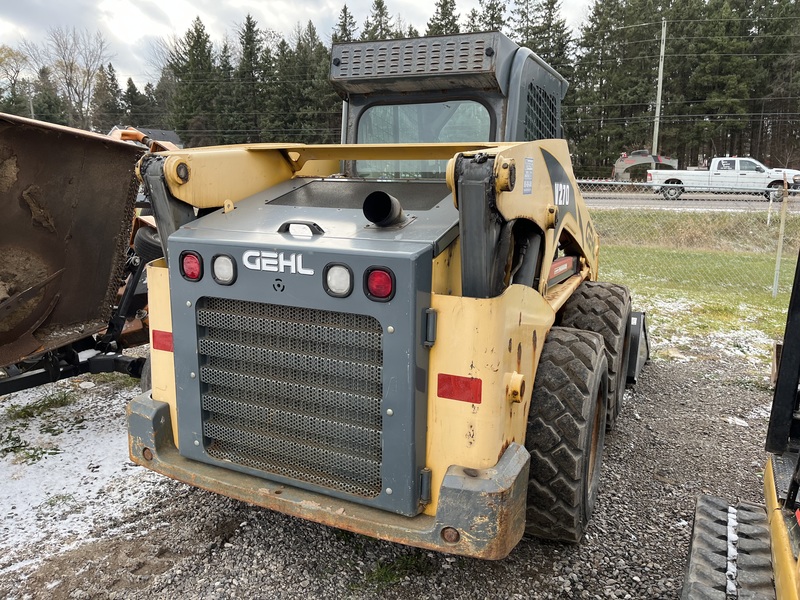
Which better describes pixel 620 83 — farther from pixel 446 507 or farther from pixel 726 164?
pixel 446 507

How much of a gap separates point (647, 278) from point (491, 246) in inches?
382

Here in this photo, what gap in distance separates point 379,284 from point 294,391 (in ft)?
2.18

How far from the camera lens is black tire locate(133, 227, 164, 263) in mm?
4844

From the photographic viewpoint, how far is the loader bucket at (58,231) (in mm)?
3885

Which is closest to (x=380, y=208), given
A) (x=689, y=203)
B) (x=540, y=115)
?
(x=540, y=115)

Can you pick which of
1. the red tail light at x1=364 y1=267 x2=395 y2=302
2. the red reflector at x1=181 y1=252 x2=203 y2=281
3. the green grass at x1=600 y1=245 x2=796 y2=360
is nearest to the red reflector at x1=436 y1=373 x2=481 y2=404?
the red tail light at x1=364 y1=267 x2=395 y2=302

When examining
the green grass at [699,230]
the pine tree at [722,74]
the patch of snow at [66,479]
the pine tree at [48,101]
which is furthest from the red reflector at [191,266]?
the pine tree at [48,101]

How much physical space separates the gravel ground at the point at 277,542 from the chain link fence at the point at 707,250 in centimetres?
488

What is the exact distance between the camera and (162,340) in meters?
2.98

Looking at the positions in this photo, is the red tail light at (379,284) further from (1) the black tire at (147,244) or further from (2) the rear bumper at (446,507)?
(1) the black tire at (147,244)

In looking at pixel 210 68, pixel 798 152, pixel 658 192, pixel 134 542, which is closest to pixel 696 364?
pixel 134 542

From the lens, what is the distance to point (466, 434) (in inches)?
95.4

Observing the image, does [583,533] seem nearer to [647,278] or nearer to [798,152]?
[647,278]

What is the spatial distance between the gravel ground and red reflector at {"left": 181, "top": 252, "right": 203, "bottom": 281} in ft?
4.43
